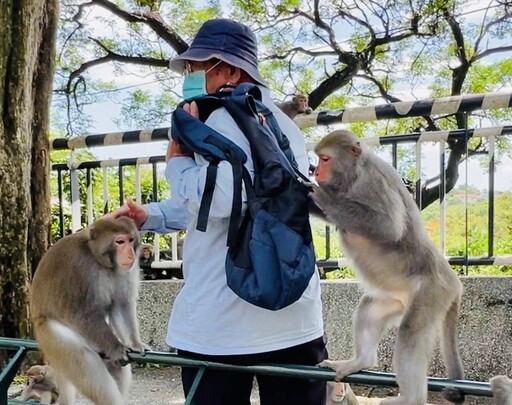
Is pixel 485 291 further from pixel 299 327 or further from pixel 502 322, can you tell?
pixel 299 327

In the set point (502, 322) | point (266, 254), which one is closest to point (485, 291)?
point (502, 322)

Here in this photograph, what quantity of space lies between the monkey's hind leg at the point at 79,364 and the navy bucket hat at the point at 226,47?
1.19 m

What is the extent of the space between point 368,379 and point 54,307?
1443 mm

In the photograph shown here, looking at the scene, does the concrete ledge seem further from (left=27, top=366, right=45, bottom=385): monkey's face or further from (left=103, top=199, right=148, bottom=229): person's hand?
(left=103, top=199, right=148, bottom=229): person's hand

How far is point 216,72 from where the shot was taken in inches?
81.1

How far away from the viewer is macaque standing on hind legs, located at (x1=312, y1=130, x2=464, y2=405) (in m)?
2.15

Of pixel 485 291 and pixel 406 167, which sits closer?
pixel 485 291

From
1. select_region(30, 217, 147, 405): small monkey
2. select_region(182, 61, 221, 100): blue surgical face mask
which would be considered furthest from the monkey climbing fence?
select_region(182, 61, 221, 100): blue surgical face mask

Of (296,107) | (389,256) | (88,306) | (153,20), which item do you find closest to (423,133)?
(296,107)

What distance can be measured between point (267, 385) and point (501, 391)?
72cm

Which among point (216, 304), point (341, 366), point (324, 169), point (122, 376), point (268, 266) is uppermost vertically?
point (324, 169)

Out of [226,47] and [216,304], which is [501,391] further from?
[226,47]

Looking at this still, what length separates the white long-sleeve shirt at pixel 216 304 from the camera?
188 centimetres

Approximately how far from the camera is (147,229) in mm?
2297
